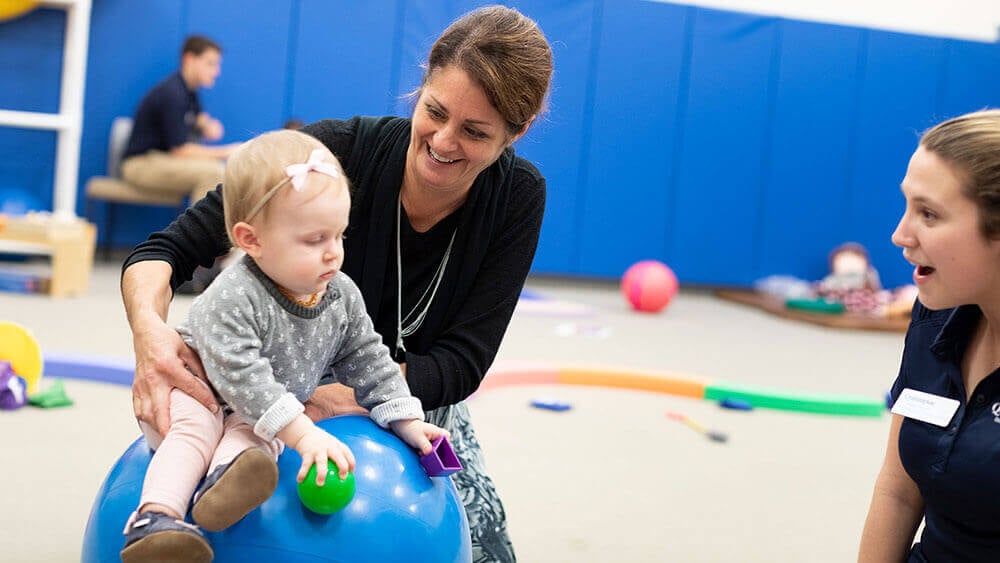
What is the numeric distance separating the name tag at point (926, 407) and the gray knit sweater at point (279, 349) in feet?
2.54

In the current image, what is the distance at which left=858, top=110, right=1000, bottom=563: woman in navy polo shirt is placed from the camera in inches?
58.7

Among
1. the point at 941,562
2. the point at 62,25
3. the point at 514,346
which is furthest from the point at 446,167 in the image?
the point at 62,25

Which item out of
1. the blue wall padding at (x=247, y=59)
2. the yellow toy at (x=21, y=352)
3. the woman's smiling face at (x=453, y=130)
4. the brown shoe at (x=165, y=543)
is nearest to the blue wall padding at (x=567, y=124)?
the blue wall padding at (x=247, y=59)

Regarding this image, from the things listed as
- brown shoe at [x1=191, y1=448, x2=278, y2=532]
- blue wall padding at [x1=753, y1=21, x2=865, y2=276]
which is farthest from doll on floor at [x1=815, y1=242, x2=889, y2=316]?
brown shoe at [x1=191, y1=448, x2=278, y2=532]

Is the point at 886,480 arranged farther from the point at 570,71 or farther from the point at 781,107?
the point at 781,107

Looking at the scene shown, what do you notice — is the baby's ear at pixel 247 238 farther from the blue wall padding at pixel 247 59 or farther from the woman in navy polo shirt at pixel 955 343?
the blue wall padding at pixel 247 59

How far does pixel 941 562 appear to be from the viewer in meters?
1.61

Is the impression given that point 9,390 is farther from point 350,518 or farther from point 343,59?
point 343,59

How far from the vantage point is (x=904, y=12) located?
342 inches

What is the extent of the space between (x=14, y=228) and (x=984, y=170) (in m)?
4.93

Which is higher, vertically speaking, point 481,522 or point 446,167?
point 446,167

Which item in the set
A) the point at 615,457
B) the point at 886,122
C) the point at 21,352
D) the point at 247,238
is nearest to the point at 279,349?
the point at 247,238

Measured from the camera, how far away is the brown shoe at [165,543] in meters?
1.39

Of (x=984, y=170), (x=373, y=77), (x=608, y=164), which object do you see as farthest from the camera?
(x=608, y=164)
